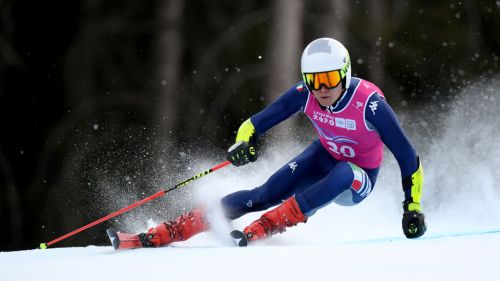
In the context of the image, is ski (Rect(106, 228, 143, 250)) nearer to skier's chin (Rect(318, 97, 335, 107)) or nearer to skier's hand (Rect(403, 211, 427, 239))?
skier's chin (Rect(318, 97, 335, 107))

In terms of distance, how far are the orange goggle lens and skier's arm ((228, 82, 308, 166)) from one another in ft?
0.88

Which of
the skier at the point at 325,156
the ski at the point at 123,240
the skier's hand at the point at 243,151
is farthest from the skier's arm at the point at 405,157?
the ski at the point at 123,240

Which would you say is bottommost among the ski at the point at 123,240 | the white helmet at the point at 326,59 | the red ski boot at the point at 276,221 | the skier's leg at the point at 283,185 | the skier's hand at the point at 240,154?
the red ski boot at the point at 276,221

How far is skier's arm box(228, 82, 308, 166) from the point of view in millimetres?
4008

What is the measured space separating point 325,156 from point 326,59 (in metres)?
0.65

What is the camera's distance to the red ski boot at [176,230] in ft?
12.9

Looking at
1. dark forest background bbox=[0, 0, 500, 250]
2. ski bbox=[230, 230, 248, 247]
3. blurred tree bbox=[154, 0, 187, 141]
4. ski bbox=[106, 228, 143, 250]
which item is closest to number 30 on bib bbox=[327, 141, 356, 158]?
ski bbox=[230, 230, 248, 247]

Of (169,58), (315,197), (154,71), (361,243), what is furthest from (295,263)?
(154,71)

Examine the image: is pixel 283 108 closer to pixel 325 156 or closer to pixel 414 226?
pixel 325 156

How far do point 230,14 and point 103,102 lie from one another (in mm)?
2429

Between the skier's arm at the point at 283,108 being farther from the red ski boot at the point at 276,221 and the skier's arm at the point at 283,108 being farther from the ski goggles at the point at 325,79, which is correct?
the red ski boot at the point at 276,221

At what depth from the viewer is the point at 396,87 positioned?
38.2 feet

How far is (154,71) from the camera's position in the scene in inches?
464

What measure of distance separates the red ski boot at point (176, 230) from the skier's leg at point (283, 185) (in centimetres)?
16
